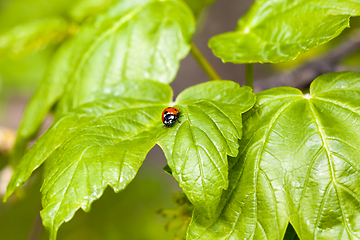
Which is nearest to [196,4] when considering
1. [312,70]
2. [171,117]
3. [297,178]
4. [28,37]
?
[312,70]

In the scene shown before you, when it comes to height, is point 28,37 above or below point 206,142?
above

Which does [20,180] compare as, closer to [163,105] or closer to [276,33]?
[163,105]

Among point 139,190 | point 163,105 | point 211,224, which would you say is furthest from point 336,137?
point 139,190

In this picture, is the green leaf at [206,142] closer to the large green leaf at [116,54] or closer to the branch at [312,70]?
the large green leaf at [116,54]

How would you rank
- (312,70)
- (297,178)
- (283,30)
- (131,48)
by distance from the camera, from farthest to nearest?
(312,70), (131,48), (283,30), (297,178)

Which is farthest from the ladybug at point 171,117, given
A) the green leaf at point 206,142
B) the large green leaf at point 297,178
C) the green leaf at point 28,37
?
the green leaf at point 28,37

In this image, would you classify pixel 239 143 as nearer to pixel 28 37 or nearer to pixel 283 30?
pixel 283 30
